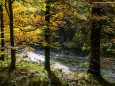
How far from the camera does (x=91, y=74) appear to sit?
16.6 m

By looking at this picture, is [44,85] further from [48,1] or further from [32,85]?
[48,1]

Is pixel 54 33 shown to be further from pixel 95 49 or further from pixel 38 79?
pixel 38 79

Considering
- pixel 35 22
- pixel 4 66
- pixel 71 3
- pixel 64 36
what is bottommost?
pixel 64 36

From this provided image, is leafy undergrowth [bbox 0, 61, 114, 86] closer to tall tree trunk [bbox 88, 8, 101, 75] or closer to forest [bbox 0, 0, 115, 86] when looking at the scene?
forest [bbox 0, 0, 115, 86]

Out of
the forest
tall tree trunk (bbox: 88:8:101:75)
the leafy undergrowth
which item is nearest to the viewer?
the leafy undergrowth

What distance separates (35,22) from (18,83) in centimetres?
576

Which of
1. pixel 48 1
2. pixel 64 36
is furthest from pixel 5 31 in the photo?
pixel 64 36

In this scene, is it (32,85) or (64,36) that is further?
(64,36)

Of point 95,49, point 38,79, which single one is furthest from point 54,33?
point 38,79

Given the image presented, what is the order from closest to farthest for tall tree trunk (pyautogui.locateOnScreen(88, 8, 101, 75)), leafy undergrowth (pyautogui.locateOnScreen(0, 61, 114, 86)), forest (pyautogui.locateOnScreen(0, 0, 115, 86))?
leafy undergrowth (pyautogui.locateOnScreen(0, 61, 114, 86)) → forest (pyautogui.locateOnScreen(0, 0, 115, 86)) → tall tree trunk (pyautogui.locateOnScreen(88, 8, 101, 75))

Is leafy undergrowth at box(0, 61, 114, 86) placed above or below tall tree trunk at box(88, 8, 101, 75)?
below

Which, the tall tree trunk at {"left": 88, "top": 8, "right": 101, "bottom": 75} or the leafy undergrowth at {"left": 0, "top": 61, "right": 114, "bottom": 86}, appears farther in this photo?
the tall tree trunk at {"left": 88, "top": 8, "right": 101, "bottom": 75}

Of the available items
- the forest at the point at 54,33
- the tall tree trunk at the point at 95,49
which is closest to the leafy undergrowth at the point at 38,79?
the forest at the point at 54,33

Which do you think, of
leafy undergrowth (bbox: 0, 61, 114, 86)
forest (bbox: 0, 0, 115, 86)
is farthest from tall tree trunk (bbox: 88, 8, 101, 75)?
leafy undergrowth (bbox: 0, 61, 114, 86)
